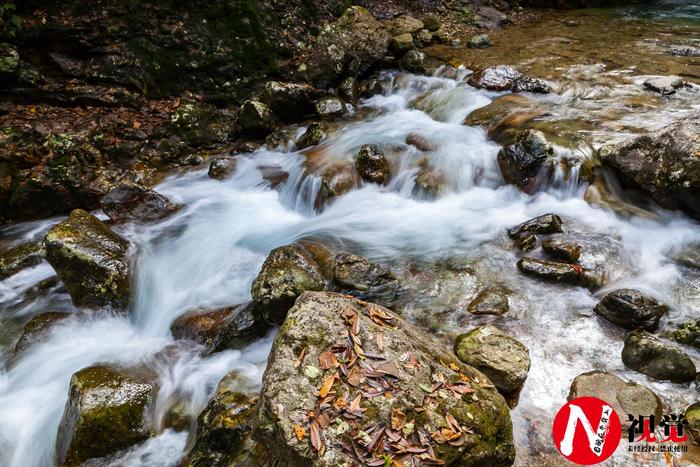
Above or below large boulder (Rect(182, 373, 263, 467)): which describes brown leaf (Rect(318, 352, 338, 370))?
above

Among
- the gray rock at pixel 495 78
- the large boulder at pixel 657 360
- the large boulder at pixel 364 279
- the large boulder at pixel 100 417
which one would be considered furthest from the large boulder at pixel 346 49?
the large boulder at pixel 657 360

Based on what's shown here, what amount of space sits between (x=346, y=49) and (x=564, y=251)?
703cm

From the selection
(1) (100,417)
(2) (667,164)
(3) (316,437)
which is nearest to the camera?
(3) (316,437)

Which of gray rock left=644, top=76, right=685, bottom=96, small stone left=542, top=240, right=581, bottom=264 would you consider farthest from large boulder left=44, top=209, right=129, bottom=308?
gray rock left=644, top=76, right=685, bottom=96

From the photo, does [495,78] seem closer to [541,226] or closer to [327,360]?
[541,226]

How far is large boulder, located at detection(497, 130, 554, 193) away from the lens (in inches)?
252

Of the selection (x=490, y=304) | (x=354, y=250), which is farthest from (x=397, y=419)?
(x=354, y=250)

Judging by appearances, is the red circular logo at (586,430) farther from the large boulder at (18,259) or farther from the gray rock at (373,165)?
the large boulder at (18,259)

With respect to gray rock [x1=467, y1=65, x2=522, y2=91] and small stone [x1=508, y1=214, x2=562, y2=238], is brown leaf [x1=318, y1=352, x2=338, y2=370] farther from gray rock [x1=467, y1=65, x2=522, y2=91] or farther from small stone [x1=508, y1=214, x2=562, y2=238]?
gray rock [x1=467, y1=65, x2=522, y2=91]

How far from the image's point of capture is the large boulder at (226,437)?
10.7 ft

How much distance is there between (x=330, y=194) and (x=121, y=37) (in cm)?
568

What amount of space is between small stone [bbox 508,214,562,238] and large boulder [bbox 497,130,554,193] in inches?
37.9

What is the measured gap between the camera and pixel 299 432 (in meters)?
2.48

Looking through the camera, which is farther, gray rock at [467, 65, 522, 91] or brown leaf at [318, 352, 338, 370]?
gray rock at [467, 65, 522, 91]
